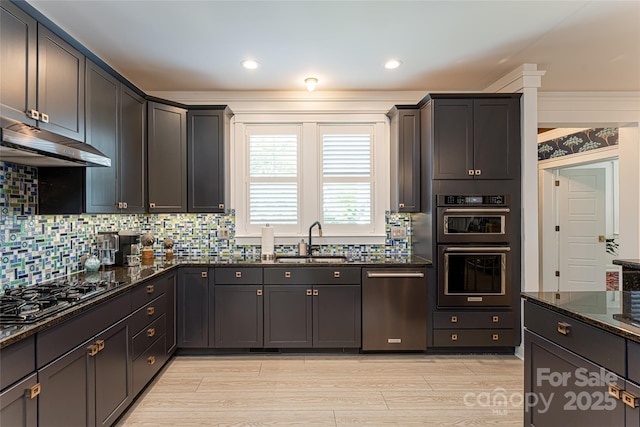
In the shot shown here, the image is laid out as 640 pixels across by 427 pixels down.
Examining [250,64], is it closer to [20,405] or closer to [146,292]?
[146,292]

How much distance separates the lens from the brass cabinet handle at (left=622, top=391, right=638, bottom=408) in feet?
3.92

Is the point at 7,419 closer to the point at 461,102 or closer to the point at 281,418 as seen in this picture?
the point at 281,418

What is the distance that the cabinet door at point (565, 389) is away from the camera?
1307 mm

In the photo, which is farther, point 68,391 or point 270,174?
point 270,174

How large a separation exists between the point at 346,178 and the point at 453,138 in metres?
1.19

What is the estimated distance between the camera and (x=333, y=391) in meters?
2.51

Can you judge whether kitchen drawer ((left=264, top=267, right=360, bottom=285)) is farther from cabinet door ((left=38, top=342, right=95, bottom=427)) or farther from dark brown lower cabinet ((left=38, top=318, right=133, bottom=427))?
cabinet door ((left=38, top=342, right=95, bottom=427))

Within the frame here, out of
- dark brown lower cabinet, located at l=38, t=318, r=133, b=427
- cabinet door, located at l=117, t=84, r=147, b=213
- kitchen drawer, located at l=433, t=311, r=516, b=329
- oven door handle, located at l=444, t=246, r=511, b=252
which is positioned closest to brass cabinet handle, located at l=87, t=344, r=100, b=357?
dark brown lower cabinet, located at l=38, t=318, r=133, b=427

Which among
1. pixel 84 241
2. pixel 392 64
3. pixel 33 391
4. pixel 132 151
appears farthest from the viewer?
pixel 392 64

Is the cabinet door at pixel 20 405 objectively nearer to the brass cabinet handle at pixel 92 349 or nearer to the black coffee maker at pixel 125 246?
the brass cabinet handle at pixel 92 349

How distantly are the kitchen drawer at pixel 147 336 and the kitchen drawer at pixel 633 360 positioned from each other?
2.69 m

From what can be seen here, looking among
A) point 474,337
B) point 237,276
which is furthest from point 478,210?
point 237,276

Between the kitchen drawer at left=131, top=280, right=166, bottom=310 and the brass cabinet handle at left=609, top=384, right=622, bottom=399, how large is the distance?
265 centimetres

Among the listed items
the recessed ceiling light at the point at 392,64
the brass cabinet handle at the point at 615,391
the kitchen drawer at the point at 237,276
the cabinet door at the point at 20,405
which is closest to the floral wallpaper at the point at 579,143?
the recessed ceiling light at the point at 392,64
